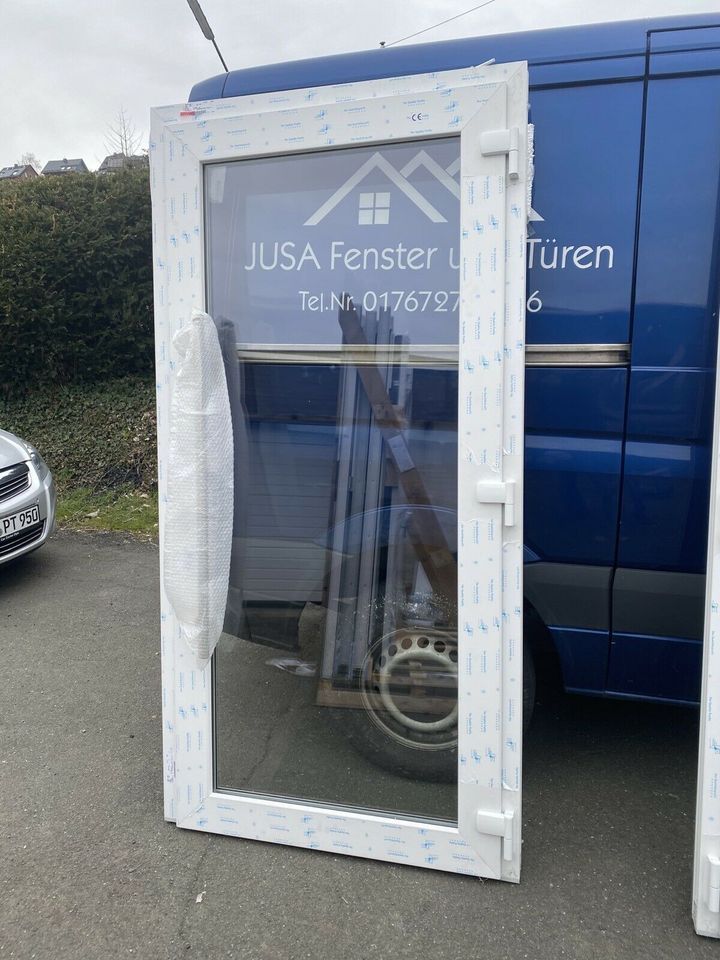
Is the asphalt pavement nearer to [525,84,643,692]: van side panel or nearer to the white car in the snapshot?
[525,84,643,692]: van side panel

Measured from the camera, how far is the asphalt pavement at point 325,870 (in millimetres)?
1952

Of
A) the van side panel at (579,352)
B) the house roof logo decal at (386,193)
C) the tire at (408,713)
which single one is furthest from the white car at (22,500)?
the van side panel at (579,352)

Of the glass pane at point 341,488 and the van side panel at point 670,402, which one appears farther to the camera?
the glass pane at point 341,488

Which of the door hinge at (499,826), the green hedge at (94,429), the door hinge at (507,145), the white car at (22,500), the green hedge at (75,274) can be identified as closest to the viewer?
the door hinge at (507,145)

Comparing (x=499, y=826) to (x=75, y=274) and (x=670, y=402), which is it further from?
(x=75, y=274)

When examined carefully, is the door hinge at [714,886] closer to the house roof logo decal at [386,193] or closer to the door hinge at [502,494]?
the door hinge at [502,494]

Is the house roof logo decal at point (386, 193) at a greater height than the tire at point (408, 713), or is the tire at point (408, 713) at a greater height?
the house roof logo decal at point (386, 193)

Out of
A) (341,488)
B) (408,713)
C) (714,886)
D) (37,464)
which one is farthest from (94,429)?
(714,886)

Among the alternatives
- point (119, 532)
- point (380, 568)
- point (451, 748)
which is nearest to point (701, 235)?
point (380, 568)

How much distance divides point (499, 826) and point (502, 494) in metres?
0.95

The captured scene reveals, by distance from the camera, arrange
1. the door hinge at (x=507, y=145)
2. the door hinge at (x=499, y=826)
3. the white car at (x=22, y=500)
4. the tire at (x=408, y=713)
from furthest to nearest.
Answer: the white car at (x=22, y=500) < the tire at (x=408, y=713) < the door hinge at (x=499, y=826) < the door hinge at (x=507, y=145)

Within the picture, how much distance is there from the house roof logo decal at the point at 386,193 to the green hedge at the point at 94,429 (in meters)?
4.87

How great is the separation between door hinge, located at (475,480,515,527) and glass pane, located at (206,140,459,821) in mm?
156

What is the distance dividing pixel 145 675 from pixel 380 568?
1613 millimetres
